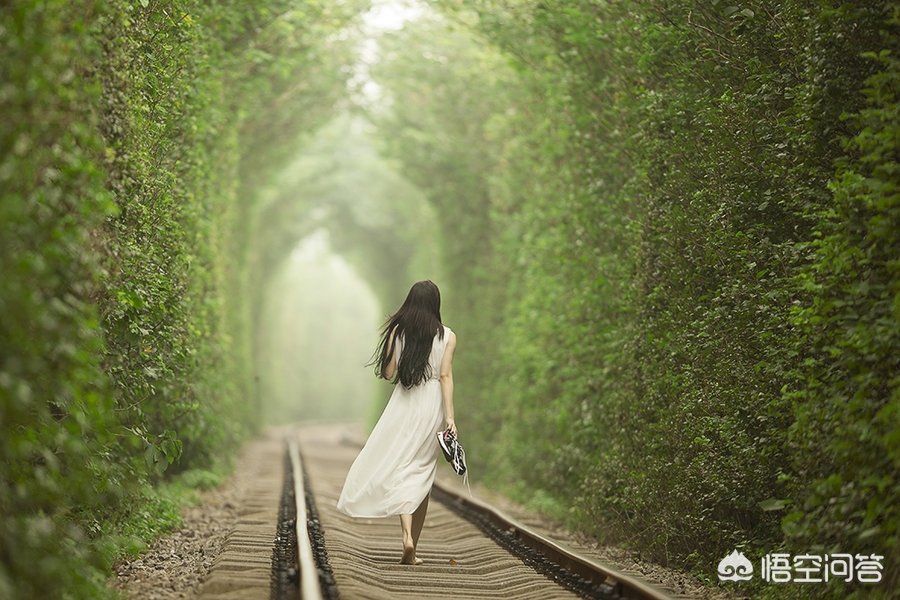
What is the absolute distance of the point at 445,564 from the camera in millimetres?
7465

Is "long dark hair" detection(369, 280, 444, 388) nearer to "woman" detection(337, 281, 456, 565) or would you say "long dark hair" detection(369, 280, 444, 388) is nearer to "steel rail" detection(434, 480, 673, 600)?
"woman" detection(337, 281, 456, 565)

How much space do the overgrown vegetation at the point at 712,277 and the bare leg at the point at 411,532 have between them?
1.87 meters

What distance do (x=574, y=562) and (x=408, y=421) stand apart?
5.03 ft

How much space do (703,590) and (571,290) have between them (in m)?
5.73

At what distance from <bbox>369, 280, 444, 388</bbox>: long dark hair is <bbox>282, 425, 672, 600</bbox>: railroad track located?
4.45 feet

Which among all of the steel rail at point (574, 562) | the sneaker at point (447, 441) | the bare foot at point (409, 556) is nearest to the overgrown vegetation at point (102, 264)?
the bare foot at point (409, 556)

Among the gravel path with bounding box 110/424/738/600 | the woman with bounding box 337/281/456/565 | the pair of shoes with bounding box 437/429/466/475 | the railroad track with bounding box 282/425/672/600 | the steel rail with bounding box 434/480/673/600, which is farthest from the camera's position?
the woman with bounding box 337/281/456/565

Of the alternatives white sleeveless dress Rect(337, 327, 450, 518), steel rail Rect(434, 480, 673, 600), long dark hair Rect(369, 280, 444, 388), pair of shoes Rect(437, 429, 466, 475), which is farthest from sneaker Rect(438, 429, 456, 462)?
steel rail Rect(434, 480, 673, 600)

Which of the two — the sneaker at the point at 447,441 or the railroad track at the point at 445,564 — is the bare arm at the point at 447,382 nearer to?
the sneaker at the point at 447,441

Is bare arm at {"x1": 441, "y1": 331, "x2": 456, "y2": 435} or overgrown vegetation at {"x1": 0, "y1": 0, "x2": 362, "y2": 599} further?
bare arm at {"x1": 441, "y1": 331, "x2": 456, "y2": 435}

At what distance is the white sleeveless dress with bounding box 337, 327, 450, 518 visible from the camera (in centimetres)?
718

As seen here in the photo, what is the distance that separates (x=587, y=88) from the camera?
10898mm

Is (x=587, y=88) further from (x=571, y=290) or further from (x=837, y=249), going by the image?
(x=837, y=249)

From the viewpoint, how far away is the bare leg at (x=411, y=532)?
23.5 ft
